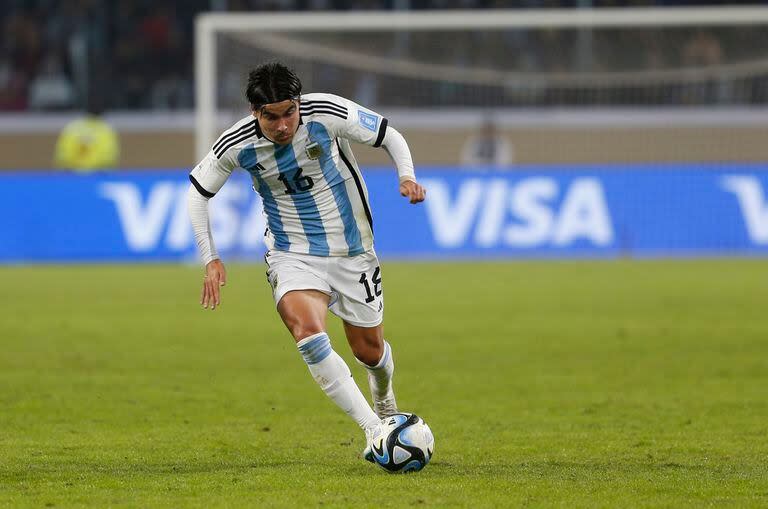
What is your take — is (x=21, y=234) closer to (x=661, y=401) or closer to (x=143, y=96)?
(x=143, y=96)

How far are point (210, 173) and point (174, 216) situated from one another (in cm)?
1458

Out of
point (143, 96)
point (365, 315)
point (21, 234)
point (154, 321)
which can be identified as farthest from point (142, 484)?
point (143, 96)

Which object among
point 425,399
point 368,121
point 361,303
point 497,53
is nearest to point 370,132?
point 368,121

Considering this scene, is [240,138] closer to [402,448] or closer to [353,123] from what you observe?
[353,123]

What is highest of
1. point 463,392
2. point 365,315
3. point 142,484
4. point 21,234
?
point 365,315

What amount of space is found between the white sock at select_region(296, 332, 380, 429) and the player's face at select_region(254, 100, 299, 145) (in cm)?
100

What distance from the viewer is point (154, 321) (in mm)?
14414

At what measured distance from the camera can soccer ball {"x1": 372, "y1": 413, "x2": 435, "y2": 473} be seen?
663 cm

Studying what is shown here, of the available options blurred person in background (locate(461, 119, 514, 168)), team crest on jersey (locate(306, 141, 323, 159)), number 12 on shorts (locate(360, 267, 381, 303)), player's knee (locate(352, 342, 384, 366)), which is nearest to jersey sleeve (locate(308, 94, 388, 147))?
team crest on jersey (locate(306, 141, 323, 159))

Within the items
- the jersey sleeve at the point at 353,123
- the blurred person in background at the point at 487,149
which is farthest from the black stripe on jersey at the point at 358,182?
the blurred person in background at the point at 487,149

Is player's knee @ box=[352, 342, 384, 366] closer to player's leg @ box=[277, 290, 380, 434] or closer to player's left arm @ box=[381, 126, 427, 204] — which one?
player's leg @ box=[277, 290, 380, 434]

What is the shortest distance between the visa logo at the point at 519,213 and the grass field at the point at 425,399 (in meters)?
3.39

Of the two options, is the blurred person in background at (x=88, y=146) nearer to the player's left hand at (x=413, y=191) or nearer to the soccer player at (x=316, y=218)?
the soccer player at (x=316, y=218)

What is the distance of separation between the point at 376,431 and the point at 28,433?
232cm
